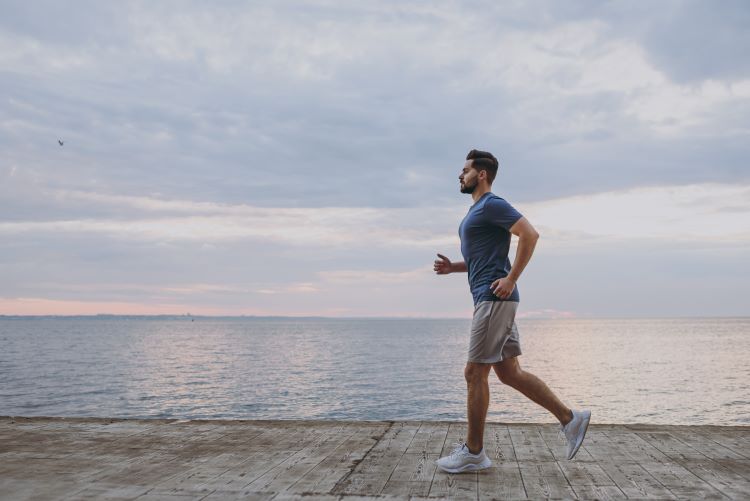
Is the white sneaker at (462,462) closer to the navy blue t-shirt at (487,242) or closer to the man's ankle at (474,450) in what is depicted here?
the man's ankle at (474,450)

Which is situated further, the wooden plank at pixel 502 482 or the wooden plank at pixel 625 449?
the wooden plank at pixel 625 449

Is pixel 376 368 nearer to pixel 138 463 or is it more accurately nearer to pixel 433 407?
pixel 433 407

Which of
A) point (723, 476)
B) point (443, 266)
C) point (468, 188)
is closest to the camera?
point (723, 476)

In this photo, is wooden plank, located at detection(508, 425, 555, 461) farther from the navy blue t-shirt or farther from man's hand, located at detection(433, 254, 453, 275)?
man's hand, located at detection(433, 254, 453, 275)

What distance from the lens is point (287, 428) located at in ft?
21.3

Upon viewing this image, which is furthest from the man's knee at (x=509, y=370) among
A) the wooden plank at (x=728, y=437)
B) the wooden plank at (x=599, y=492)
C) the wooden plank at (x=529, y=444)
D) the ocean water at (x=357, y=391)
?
the ocean water at (x=357, y=391)

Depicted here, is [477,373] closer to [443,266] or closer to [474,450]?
[474,450]

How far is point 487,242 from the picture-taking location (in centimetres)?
469

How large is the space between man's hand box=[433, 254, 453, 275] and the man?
47 centimetres

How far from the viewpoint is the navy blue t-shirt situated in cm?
458

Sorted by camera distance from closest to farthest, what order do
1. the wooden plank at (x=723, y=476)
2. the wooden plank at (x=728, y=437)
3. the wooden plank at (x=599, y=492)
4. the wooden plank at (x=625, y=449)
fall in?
the wooden plank at (x=599, y=492) → the wooden plank at (x=723, y=476) → the wooden plank at (x=625, y=449) → the wooden plank at (x=728, y=437)

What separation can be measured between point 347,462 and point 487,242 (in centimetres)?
196

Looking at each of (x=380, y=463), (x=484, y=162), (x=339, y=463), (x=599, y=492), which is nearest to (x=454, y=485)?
(x=380, y=463)

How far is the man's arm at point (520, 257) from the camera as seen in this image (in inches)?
173
